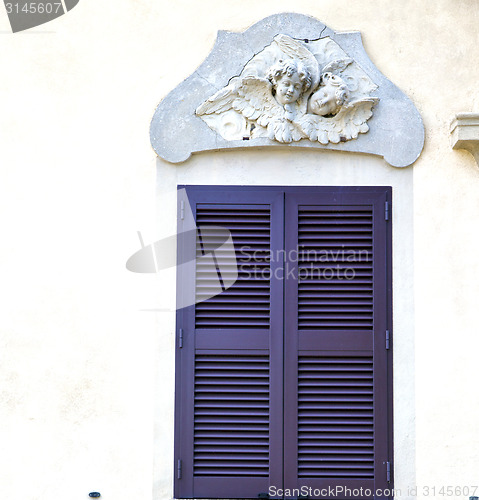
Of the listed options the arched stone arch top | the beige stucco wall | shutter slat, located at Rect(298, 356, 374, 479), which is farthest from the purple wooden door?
the arched stone arch top

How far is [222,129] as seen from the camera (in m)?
5.66

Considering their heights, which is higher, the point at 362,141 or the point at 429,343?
the point at 362,141

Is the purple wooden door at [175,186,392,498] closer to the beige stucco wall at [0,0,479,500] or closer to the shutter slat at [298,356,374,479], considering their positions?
the shutter slat at [298,356,374,479]

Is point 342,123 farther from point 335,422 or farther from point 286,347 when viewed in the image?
point 335,422

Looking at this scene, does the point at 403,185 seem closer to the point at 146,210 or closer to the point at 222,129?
the point at 222,129

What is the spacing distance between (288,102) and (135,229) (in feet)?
4.24

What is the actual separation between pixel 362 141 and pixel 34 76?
2204 mm

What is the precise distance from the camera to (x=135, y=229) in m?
5.60

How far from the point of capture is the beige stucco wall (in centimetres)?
548

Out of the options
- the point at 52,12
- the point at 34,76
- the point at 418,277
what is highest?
the point at 52,12

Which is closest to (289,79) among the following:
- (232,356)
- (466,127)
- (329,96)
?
(329,96)

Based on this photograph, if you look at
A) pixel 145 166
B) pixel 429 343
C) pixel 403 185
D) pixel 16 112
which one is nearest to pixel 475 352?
pixel 429 343

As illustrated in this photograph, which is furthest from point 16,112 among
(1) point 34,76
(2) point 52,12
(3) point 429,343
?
(3) point 429,343

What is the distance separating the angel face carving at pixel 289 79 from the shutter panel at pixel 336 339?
2.11ft
